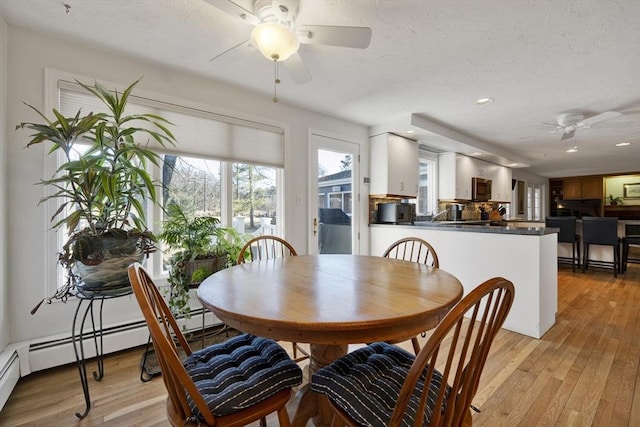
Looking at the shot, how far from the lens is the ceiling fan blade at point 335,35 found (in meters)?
1.47

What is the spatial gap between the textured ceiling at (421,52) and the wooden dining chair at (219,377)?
1615 millimetres

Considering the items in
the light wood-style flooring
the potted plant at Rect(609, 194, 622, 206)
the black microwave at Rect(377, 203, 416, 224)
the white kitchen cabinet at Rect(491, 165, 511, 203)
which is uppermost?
the white kitchen cabinet at Rect(491, 165, 511, 203)

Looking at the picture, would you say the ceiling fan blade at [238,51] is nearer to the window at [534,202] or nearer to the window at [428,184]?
the window at [428,184]

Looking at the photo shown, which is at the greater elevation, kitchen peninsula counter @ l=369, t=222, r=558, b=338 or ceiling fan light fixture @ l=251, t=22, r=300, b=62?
ceiling fan light fixture @ l=251, t=22, r=300, b=62

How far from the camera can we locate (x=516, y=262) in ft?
8.64

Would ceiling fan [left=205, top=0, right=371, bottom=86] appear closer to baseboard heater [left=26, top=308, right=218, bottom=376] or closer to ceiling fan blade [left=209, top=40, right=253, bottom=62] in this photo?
ceiling fan blade [left=209, top=40, right=253, bottom=62]

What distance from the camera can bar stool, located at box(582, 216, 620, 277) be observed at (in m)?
4.52

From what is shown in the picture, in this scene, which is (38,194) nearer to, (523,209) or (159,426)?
(159,426)

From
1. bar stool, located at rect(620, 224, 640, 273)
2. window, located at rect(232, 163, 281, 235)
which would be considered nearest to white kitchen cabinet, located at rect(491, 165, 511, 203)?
bar stool, located at rect(620, 224, 640, 273)

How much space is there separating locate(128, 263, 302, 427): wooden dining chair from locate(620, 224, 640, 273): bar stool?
619 centimetres

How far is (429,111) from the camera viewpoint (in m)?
3.30

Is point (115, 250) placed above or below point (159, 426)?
above

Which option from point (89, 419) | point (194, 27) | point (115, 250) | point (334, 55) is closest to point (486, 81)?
point (334, 55)

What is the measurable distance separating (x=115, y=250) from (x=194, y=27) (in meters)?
1.43
